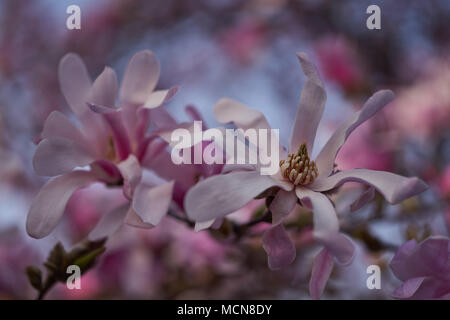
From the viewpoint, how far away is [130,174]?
0.52 meters

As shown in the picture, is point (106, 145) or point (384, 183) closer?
point (384, 183)

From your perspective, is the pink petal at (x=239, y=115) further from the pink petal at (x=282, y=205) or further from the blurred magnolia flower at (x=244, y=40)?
the blurred magnolia flower at (x=244, y=40)

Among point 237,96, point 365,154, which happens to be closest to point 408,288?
point 365,154

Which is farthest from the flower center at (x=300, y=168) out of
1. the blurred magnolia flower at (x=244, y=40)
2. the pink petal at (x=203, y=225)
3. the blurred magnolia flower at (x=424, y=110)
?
the blurred magnolia flower at (x=244, y=40)

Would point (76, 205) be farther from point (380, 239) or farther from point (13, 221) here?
point (380, 239)

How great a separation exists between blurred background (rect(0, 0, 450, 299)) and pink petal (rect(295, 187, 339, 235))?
23cm

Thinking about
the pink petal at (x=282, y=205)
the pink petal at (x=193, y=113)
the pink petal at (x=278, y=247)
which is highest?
the pink petal at (x=193, y=113)

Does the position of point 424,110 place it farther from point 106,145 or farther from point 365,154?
point 106,145

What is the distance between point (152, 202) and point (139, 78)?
15cm

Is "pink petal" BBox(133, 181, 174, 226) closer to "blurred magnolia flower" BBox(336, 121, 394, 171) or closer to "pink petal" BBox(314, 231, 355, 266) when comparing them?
"pink petal" BBox(314, 231, 355, 266)

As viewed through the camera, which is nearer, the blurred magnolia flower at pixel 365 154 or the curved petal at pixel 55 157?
the curved petal at pixel 55 157

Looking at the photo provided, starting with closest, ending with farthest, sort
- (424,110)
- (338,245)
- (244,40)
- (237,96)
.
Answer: (338,245), (424,110), (237,96), (244,40)

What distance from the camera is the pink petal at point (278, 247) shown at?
453 mm
